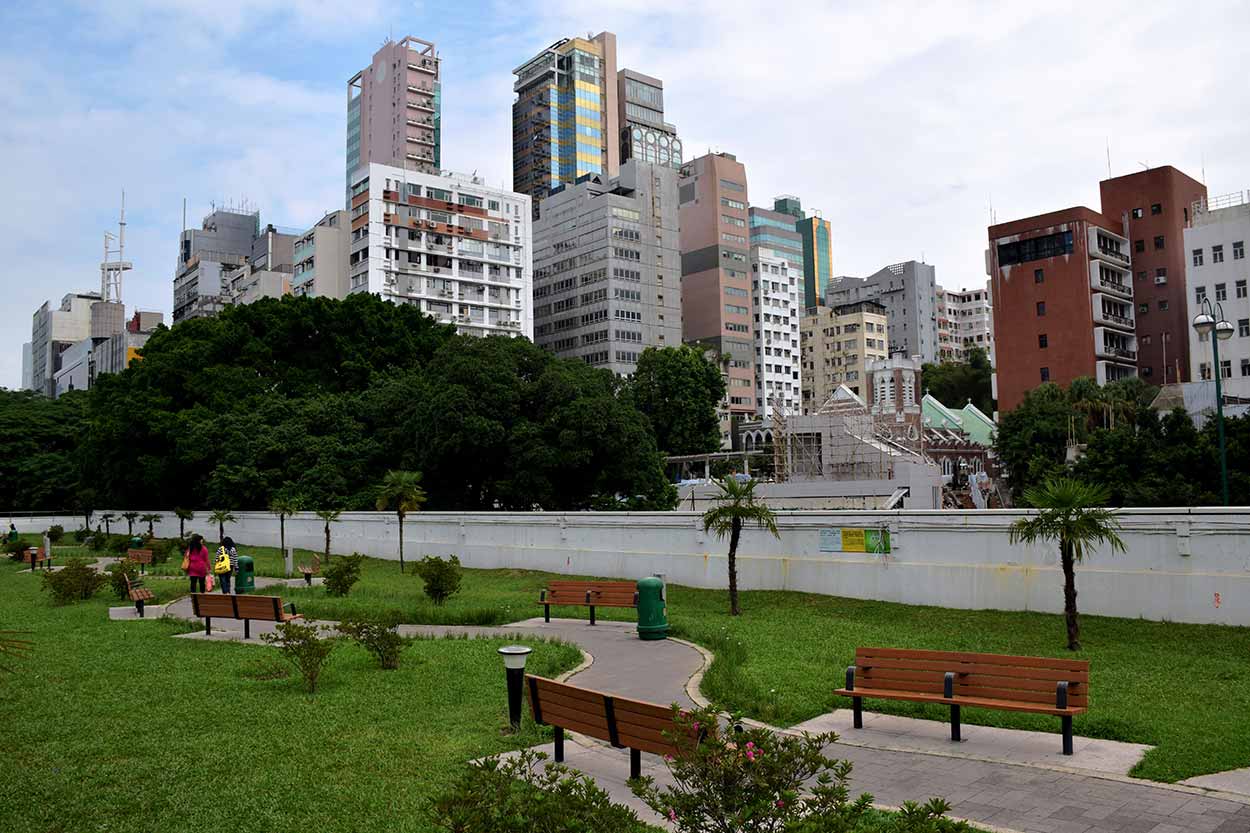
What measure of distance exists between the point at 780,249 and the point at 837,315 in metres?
16.7

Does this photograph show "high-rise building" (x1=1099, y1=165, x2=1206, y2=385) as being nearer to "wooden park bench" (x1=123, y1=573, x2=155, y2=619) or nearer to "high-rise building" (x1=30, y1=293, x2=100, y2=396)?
"wooden park bench" (x1=123, y1=573, x2=155, y2=619)

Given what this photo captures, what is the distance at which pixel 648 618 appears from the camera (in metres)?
15.6

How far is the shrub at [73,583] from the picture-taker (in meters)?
21.9

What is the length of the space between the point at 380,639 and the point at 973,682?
23.9 feet

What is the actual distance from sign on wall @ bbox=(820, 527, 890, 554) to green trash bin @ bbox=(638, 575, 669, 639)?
213 inches

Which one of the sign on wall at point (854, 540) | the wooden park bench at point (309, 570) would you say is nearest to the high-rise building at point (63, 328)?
the wooden park bench at point (309, 570)

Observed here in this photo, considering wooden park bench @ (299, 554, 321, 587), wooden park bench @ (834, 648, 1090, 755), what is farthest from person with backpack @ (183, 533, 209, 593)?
wooden park bench @ (834, 648, 1090, 755)

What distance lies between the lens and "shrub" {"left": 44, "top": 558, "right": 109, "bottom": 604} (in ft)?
71.8

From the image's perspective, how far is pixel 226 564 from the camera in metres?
22.2

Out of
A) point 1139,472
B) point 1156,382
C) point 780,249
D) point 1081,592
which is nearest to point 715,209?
point 780,249

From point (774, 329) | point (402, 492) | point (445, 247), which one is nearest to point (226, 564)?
point (402, 492)

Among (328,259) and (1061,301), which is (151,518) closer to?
(328,259)

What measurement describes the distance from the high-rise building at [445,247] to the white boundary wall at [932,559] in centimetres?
6834

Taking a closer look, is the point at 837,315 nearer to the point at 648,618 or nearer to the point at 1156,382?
the point at 1156,382
